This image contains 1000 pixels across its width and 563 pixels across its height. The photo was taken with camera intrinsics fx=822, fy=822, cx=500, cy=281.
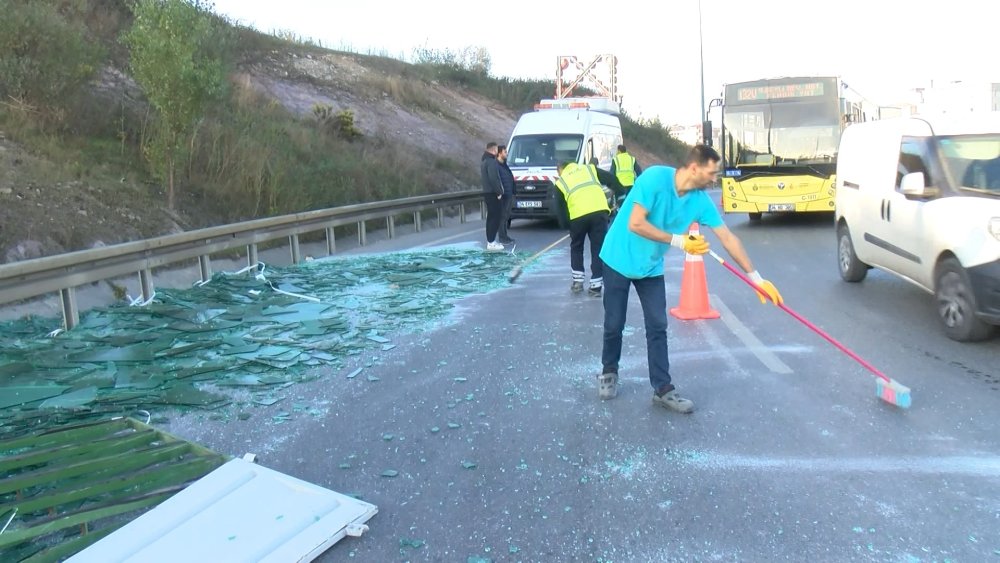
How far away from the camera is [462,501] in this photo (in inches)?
163

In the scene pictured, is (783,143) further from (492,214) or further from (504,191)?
(492,214)

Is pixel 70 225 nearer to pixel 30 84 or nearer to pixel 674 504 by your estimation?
pixel 30 84

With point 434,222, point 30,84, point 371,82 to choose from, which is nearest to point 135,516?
point 30,84

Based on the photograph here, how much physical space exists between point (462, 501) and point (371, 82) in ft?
101

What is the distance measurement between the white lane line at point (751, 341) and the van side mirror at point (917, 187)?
1.90 metres

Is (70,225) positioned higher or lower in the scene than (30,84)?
lower

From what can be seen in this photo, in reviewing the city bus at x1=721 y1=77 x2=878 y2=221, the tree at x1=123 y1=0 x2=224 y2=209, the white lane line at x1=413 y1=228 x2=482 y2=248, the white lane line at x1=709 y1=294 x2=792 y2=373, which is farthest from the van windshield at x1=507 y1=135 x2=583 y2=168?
the white lane line at x1=709 y1=294 x2=792 y2=373

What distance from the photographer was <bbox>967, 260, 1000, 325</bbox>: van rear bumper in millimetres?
6430

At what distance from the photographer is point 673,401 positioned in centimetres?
535

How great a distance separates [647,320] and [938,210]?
343 cm

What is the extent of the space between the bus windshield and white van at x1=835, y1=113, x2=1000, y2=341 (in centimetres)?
729

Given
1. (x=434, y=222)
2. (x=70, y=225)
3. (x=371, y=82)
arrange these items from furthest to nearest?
1. (x=371, y=82)
2. (x=434, y=222)
3. (x=70, y=225)

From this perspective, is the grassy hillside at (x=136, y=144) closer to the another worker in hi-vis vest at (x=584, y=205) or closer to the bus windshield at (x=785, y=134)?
the another worker in hi-vis vest at (x=584, y=205)

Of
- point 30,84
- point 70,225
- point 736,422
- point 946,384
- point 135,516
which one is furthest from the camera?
point 30,84
